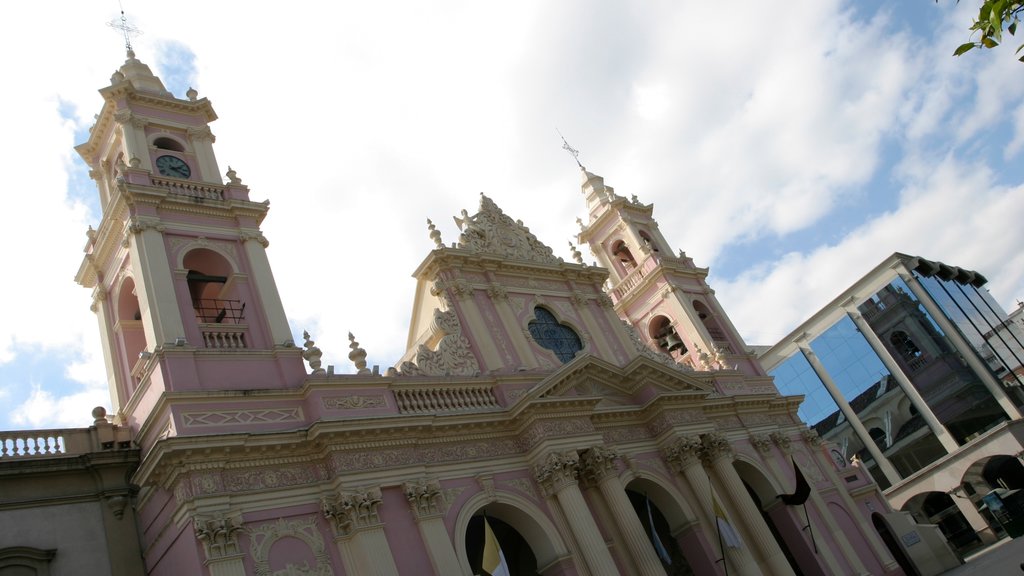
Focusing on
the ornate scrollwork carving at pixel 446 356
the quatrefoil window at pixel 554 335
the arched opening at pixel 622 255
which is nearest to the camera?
the ornate scrollwork carving at pixel 446 356

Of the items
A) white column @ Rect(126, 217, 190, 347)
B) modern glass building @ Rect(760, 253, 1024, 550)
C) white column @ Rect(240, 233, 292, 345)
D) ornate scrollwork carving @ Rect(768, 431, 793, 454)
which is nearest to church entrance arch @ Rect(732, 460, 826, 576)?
ornate scrollwork carving @ Rect(768, 431, 793, 454)

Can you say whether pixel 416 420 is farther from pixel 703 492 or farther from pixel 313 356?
pixel 703 492

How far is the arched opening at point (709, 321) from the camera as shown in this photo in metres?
29.6

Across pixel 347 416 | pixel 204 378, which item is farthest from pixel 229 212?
pixel 347 416

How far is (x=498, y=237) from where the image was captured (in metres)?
23.7

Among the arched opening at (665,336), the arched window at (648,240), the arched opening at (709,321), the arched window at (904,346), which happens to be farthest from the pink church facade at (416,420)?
the arched window at (904,346)

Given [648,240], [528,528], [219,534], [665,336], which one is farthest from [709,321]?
[219,534]

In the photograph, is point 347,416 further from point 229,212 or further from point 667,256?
point 667,256

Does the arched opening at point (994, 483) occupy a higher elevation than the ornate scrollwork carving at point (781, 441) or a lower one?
lower

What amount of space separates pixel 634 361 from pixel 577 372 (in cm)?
226

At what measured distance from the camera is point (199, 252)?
17.6m

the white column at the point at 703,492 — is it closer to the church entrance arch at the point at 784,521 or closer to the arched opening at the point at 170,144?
the church entrance arch at the point at 784,521

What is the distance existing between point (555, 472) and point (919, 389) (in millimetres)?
32606

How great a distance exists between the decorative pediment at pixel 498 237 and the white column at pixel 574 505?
7.30m
